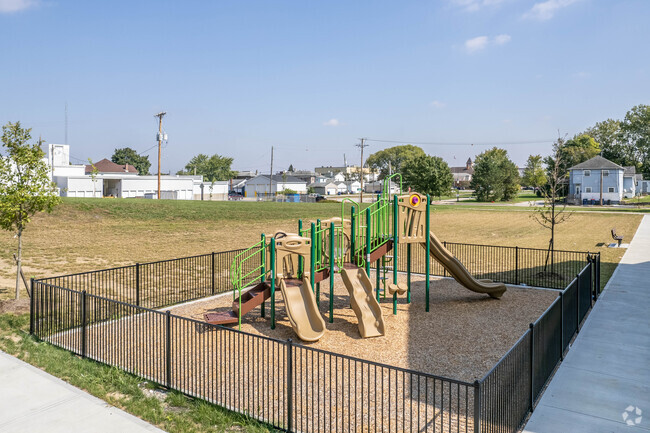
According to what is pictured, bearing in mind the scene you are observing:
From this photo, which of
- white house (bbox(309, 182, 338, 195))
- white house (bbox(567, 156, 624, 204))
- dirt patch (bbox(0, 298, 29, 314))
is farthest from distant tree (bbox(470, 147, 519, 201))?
dirt patch (bbox(0, 298, 29, 314))

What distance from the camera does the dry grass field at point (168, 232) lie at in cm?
2072

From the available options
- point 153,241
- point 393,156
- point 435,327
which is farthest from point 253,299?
point 393,156

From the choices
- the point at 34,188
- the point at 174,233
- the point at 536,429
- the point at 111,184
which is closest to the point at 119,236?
the point at 174,233

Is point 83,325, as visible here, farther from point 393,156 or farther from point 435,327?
point 393,156

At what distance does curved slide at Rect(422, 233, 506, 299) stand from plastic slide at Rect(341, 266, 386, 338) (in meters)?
2.75

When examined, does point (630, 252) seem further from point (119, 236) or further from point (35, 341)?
point (119, 236)

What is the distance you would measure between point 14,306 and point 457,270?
36.8 feet

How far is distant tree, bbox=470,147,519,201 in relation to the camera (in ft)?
267

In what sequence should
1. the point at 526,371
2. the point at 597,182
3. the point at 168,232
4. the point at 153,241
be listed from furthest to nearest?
1. the point at 597,182
2. the point at 168,232
3. the point at 153,241
4. the point at 526,371

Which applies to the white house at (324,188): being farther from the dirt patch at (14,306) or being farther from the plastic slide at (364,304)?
the plastic slide at (364,304)

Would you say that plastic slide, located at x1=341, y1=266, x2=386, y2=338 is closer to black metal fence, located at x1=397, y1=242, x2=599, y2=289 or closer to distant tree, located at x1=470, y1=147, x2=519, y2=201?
black metal fence, located at x1=397, y1=242, x2=599, y2=289

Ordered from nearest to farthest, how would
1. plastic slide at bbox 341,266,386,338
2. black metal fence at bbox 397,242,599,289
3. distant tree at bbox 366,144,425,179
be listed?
plastic slide at bbox 341,266,386,338
black metal fence at bbox 397,242,599,289
distant tree at bbox 366,144,425,179

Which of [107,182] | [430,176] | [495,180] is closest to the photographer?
[107,182]

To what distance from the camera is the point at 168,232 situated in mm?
30531
